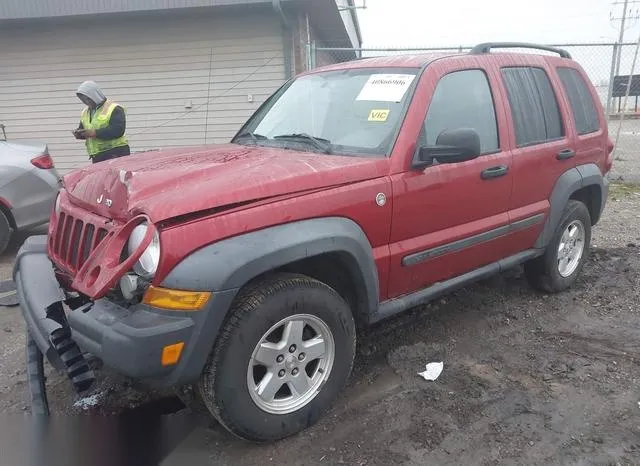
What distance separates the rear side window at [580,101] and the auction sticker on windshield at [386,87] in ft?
5.80

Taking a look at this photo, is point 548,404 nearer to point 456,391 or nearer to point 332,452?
point 456,391

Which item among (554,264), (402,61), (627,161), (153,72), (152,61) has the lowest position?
(627,161)

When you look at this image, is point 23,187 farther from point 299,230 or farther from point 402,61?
point 299,230

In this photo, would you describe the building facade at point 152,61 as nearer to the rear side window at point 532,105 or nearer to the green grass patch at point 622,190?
the green grass patch at point 622,190

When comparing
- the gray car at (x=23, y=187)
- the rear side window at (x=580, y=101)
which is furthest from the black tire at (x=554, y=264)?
the gray car at (x=23, y=187)

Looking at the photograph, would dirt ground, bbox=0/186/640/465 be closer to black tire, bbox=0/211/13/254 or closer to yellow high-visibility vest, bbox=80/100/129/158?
black tire, bbox=0/211/13/254

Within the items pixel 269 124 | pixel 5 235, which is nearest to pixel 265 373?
pixel 269 124

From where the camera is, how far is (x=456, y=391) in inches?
126

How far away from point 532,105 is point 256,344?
2.77 metres

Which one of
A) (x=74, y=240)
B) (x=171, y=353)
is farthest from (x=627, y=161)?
(x=171, y=353)

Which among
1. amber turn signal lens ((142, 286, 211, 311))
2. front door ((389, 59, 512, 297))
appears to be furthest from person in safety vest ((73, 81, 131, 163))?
amber turn signal lens ((142, 286, 211, 311))

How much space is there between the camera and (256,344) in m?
2.56

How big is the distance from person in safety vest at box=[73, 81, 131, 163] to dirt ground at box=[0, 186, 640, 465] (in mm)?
2260

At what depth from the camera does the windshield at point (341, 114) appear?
325 centimetres
